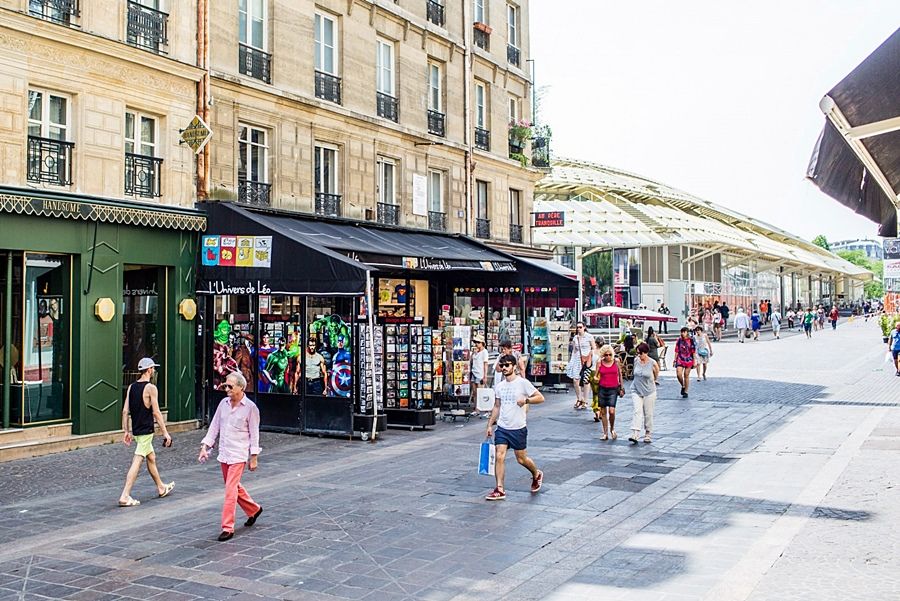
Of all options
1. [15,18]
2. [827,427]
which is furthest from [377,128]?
[827,427]

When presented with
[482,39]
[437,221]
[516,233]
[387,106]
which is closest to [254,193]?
[387,106]

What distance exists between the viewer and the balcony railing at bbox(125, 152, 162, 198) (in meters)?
15.0

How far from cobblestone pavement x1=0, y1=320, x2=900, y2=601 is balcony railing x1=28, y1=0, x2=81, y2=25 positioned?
6.84 m

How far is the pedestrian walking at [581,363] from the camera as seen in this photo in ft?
60.0

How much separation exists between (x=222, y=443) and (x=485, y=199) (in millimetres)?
18308

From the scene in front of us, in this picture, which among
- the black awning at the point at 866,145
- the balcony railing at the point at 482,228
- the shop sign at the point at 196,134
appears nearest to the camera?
the black awning at the point at 866,145

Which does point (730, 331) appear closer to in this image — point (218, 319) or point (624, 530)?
point (218, 319)

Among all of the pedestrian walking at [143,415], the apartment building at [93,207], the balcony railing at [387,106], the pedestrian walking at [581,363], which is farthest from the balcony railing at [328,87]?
the pedestrian walking at [143,415]

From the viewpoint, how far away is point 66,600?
6574 millimetres

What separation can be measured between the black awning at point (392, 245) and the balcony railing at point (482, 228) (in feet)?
6.66

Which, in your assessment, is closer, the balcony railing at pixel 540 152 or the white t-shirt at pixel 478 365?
the white t-shirt at pixel 478 365

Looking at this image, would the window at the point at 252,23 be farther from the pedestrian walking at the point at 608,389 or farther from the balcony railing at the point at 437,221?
the pedestrian walking at the point at 608,389

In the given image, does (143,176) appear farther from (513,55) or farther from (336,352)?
(513,55)

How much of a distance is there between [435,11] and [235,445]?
17630 mm
